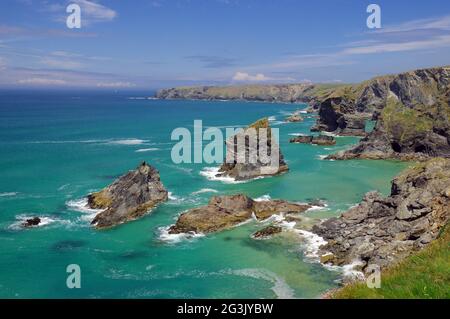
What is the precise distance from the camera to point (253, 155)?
8194 centimetres

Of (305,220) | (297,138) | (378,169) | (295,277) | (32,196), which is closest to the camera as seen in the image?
(295,277)

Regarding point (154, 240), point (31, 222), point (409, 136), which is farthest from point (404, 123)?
point (31, 222)

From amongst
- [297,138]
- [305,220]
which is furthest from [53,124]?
[305,220]

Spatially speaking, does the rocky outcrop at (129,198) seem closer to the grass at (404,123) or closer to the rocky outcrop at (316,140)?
the grass at (404,123)

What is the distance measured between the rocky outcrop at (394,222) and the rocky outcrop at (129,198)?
23.4 metres

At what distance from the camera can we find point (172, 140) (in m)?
132

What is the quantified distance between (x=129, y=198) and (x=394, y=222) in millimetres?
32796

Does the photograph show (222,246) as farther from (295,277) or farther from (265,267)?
(295,277)

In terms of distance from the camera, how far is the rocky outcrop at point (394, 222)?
3975 cm

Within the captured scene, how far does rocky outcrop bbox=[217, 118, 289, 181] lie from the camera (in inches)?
3162

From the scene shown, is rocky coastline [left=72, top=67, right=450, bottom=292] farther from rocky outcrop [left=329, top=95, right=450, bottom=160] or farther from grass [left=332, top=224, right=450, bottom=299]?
grass [left=332, top=224, right=450, bottom=299]

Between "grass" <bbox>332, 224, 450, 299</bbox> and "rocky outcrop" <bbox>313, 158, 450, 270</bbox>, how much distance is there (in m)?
23.7
